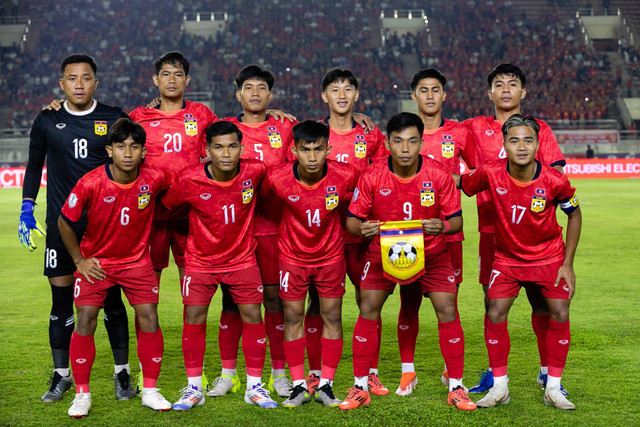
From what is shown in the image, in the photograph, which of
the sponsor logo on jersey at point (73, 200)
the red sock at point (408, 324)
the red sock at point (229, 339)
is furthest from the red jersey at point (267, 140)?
the red sock at point (408, 324)

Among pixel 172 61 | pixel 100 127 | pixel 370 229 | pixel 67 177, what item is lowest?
pixel 370 229

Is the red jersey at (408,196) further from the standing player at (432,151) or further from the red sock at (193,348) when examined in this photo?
the red sock at (193,348)

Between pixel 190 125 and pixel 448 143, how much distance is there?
1.92 metres

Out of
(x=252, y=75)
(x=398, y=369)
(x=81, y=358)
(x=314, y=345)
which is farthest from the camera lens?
(x=398, y=369)

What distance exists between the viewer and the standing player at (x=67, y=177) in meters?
5.00

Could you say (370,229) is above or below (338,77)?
below

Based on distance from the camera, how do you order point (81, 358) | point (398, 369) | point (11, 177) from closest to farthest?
point (81, 358) → point (398, 369) → point (11, 177)

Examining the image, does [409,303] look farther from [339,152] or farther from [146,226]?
[146,226]

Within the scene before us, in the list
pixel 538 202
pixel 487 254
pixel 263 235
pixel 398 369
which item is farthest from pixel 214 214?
→ pixel 538 202

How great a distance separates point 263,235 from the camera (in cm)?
520

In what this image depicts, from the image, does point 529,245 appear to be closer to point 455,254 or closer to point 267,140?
point 455,254

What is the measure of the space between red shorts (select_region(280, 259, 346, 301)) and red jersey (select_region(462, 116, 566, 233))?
119 cm

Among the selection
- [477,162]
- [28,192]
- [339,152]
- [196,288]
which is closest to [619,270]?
[477,162]

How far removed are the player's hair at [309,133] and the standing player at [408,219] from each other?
380 millimetres
